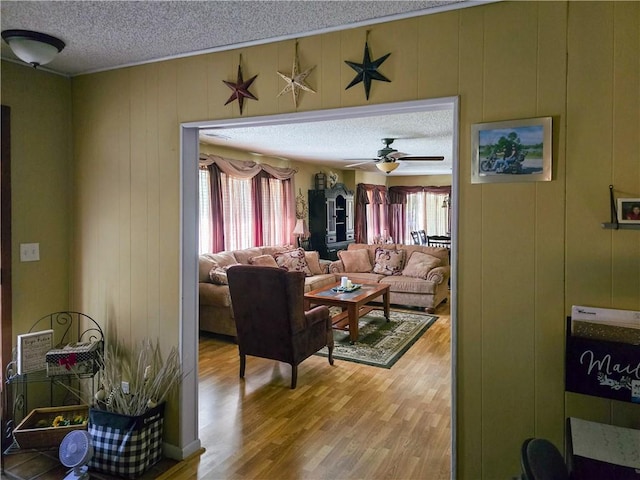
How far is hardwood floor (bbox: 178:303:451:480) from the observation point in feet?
8.10

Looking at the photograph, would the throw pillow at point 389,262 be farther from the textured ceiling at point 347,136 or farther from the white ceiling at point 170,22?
the white ceiling at point 170,22

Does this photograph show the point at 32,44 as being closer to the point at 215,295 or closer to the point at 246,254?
the point at 215,295

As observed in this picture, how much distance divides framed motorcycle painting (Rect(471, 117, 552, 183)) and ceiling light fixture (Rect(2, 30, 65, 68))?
2111 mm

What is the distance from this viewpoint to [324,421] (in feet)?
9.94

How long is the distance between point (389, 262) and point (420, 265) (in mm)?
548

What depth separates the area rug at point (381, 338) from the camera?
170 inches

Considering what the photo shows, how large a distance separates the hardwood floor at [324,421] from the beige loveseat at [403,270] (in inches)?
70.0

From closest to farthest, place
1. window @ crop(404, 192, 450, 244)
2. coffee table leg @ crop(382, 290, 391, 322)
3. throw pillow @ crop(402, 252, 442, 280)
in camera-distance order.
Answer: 1. coffee table leg @ crop(382, 290, 391, 322)
2. throw pillow @ crop(402, 252, 442, 280)
3. window @ crop(404, 192, 450, 244)

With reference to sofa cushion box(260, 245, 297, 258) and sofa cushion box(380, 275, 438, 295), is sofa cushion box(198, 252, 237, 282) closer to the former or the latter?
sofa cushion box(260, 245, 297, 258)

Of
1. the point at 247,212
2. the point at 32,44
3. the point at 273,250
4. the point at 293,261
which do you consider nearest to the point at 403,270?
the point at 293,261

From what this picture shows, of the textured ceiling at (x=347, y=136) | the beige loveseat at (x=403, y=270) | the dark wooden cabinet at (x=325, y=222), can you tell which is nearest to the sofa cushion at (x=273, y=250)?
the beige loveseat at (x=403, y=270)

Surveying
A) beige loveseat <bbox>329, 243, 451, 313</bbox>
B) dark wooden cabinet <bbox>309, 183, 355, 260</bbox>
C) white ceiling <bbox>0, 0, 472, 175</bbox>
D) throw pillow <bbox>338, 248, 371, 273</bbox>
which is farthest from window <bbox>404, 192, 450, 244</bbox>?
white ceiling <bbox>0, 0, 472, 175</bbox>

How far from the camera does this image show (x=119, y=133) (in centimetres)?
274

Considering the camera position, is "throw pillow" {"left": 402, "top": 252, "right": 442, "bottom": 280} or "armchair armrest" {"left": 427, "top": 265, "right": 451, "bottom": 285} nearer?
"armchair armrest" {"left": 427, "top": 265, "right": 451, "bottom": 285}
